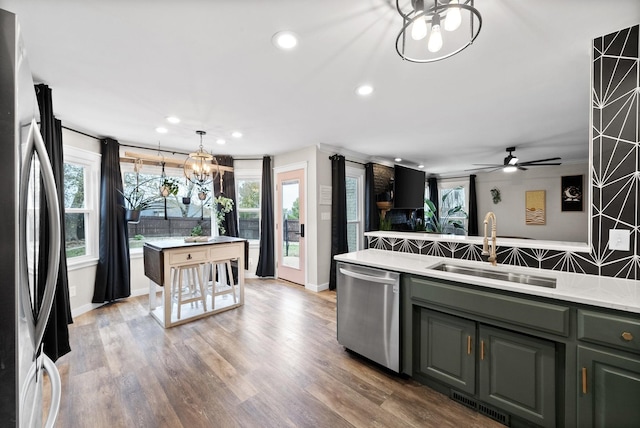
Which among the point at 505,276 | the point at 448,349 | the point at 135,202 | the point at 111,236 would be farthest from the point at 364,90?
the point at 111,236

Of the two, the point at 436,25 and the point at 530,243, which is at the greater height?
the point at 436,25

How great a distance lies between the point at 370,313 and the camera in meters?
2.29

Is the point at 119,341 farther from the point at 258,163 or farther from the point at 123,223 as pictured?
the point at 258,163

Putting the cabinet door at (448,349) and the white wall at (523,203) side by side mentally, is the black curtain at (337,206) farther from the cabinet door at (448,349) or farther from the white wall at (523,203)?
the white wall at (523,203)

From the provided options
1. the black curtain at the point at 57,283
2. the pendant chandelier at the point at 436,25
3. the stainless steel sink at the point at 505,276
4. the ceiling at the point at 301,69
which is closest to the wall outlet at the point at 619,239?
the stainless steel sink at the point at 505,276

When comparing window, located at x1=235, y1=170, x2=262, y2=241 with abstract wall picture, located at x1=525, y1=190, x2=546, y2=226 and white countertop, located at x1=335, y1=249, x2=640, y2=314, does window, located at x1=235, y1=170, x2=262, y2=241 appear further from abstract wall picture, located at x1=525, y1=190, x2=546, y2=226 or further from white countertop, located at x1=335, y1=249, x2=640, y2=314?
abstract wall picture, located at x1=525, y1=190, x2=546, y2=226

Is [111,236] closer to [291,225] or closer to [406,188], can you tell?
[291,225]

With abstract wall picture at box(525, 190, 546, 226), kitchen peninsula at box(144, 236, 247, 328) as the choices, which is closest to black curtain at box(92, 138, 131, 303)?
kitchen peninsula at box(144, 236, 247, 328)

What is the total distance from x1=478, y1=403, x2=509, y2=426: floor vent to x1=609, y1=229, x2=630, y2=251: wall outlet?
1289 mm

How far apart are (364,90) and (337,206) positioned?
242 centimetres

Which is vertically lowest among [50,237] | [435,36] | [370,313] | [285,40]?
[370,313]

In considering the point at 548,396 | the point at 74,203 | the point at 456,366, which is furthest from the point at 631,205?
the point at 74,203

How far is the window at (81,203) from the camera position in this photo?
3510 millimetres

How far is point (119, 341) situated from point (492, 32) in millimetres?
4144
